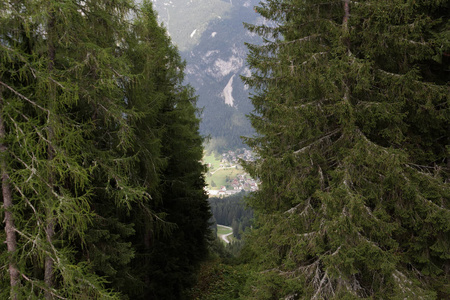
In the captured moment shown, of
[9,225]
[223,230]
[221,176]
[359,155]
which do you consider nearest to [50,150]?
[9,225]

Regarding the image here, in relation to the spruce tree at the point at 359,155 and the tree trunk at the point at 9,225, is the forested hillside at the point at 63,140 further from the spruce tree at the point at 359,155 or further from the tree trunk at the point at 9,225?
the spruce tree at the point at 359,155

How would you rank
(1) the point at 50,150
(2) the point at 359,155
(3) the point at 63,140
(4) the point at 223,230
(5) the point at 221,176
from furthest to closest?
(5) the point at 221,176 → (4) the point at 223,230 → (2) the point at 359,155 → (1) the point at 50,150 → (3) the point at 63,140

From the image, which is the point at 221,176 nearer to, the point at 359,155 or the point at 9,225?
the point at 359,155

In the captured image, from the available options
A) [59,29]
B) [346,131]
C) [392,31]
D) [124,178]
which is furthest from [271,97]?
[59,29]

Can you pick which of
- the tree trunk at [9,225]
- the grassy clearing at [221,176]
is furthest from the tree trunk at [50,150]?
the grassy clearing at [221,176]

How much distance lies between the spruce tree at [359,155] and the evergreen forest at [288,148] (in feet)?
0.10

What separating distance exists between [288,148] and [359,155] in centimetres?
157

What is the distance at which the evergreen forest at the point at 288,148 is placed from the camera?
3877mm

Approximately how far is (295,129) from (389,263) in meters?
2.76

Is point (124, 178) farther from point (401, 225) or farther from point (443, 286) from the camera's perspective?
point (443, 286)

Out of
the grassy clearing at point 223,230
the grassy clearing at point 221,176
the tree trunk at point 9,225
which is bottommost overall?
the grassy clearing at point 223,230

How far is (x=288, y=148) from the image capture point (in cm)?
569

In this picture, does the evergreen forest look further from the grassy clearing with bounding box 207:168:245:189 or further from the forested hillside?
the grassy clearing with bounding box 207:168:245:189

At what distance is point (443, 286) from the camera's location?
4.60m
